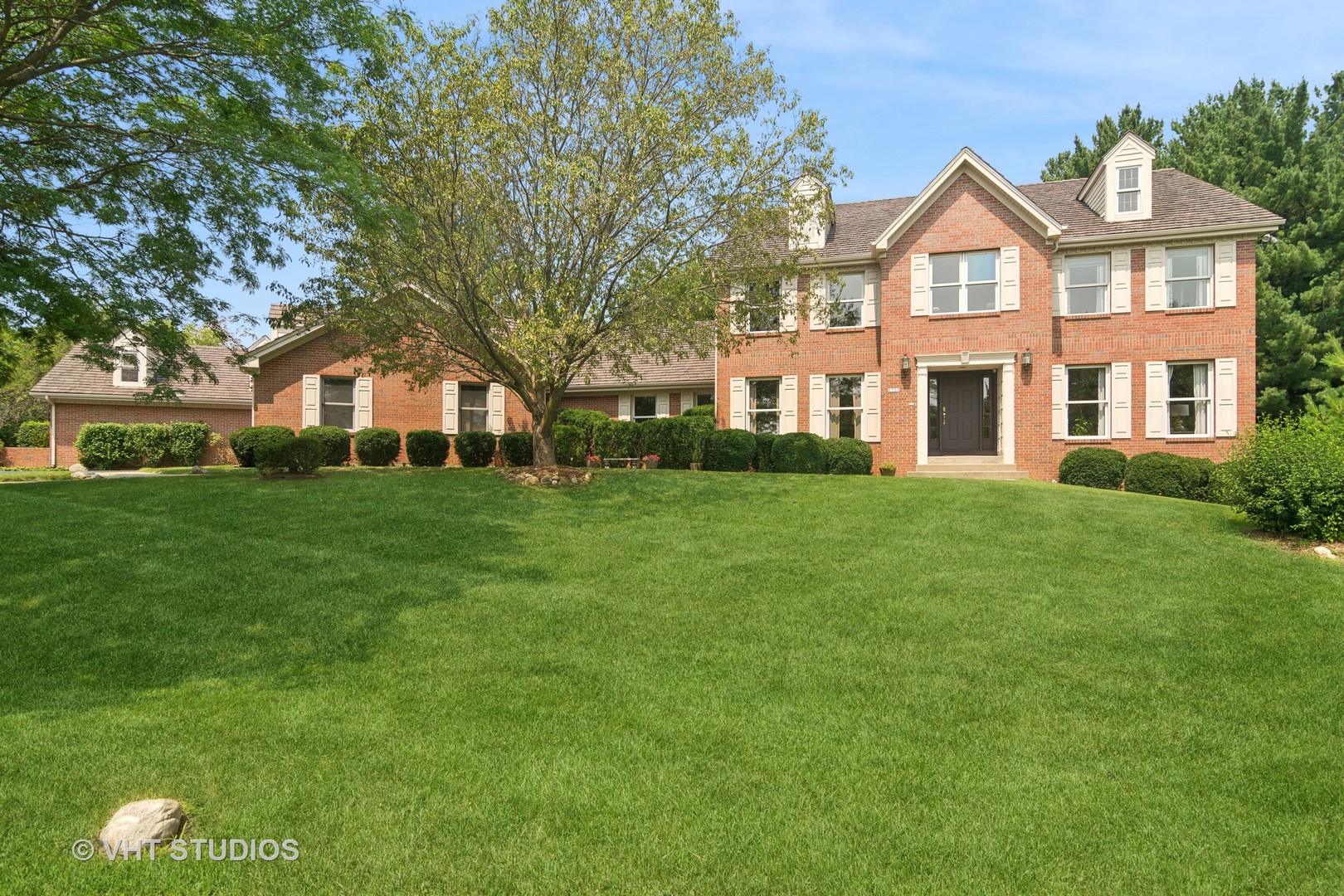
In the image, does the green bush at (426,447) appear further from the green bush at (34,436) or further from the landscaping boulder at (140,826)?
the green bush at (34,436)

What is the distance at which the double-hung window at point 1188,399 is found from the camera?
17.3m

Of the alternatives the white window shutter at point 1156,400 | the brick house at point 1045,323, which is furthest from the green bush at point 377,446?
the white window shutter at point 1156,400

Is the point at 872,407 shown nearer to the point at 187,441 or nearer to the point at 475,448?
the point at 475,448

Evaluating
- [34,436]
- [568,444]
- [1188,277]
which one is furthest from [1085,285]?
[34,436]

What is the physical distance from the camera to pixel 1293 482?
9.93 m

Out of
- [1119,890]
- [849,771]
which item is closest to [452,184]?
[849,771]

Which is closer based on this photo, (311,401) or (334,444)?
(334,444)

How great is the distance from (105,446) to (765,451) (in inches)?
824

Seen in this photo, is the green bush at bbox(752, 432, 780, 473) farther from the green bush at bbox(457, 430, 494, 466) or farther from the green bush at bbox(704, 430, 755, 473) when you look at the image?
the green bush at bbox(457, 430, 494, 466)

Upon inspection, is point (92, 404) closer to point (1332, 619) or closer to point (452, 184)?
point (452, 184)

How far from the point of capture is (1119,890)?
329cm

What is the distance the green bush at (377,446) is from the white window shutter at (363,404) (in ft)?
4.35

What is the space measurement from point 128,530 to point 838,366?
50.6 ft

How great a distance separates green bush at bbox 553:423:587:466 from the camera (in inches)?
734
